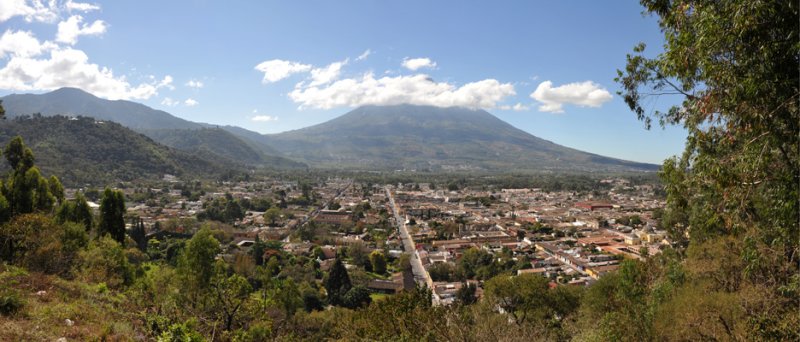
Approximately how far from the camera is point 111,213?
1387 cm

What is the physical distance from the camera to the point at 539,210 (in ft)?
165

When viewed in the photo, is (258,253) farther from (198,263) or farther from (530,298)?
(530,298)

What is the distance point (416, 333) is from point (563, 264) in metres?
20.7

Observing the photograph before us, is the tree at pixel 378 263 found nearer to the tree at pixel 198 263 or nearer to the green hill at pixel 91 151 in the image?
the tree at pixel 198 263

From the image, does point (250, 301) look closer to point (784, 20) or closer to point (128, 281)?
point (128, 281)

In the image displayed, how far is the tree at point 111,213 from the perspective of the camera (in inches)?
539

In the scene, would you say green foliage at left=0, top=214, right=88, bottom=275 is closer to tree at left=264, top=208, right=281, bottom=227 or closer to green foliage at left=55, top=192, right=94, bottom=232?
green foliage at left=55, top=192, right=94, bottom=232

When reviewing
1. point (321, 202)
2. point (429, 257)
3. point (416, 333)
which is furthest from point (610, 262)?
point (321, 202)

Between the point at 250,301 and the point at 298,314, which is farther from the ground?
the point at 250,301

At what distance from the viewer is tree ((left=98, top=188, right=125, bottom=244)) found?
13680 millimetres

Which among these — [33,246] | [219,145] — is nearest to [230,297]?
[33,246]

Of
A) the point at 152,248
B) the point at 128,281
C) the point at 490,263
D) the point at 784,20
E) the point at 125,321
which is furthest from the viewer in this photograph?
the point at 152,248

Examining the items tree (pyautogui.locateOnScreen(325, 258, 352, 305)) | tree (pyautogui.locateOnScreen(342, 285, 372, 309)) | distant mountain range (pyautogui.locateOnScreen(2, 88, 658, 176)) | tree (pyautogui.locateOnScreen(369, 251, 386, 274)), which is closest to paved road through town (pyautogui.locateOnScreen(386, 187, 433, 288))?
tree (pyautogui.locateOnScreen(369, 251, 386, 274))

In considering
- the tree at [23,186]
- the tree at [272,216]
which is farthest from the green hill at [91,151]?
the tree at [23,186]
